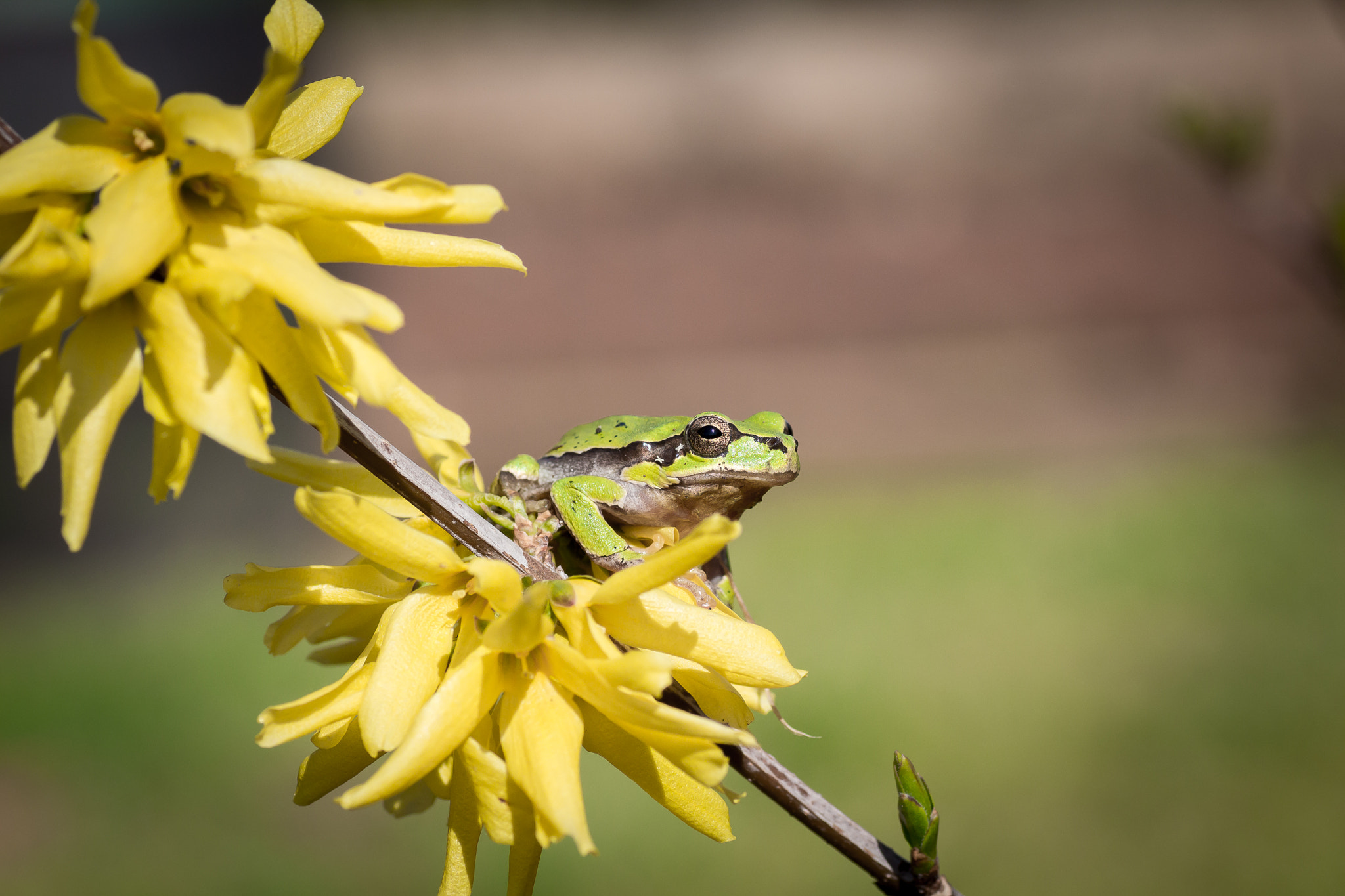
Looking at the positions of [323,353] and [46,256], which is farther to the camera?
[323,353]

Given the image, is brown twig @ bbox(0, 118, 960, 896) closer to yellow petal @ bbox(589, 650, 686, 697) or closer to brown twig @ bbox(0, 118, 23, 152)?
yellow petal @ bbox(589, 650, 686, 697)

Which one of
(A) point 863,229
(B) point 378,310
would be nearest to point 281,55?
(B) point 378,310

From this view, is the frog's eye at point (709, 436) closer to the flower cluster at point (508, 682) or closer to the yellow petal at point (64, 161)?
the flower cluster at point (508, 682)

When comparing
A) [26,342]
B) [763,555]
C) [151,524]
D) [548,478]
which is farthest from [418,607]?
[151,524]

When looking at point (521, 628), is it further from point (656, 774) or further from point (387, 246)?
point (387, 246)

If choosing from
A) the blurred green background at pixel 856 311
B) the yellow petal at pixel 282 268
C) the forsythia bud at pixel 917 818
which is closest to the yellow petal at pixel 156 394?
the yellow petal at pixel 282 268
